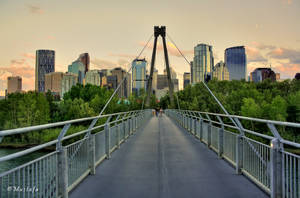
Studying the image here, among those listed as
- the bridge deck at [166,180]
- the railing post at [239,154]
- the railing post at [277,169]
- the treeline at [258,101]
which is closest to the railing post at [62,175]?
the bridge deck at [166,180]

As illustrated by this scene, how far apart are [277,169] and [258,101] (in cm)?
7182

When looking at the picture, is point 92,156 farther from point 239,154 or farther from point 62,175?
point 239,154

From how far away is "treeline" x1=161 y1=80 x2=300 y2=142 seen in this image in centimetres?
5728

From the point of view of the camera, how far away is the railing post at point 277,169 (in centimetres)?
379

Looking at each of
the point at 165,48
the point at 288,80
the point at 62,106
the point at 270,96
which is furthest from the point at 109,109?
the point at 288,80

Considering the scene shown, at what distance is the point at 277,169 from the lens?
12.5 feet

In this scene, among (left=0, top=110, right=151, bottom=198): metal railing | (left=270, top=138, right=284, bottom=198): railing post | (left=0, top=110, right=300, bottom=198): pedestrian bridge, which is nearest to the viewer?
(left=0, top=110, right=151, bottom=198): metal railing

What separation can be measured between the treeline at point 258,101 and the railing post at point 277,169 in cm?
4779

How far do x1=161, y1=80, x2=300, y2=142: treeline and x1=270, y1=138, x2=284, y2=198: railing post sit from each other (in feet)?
157

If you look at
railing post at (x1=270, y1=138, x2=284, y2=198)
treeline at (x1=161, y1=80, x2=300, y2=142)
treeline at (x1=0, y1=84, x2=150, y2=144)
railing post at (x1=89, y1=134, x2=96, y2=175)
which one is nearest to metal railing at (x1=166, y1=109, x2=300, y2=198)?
railing post at (x1=270, y1=138, x2=284, y2=198)

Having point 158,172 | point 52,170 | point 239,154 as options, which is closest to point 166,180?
point 158,172

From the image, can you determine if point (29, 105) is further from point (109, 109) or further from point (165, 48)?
point (165, 48)
